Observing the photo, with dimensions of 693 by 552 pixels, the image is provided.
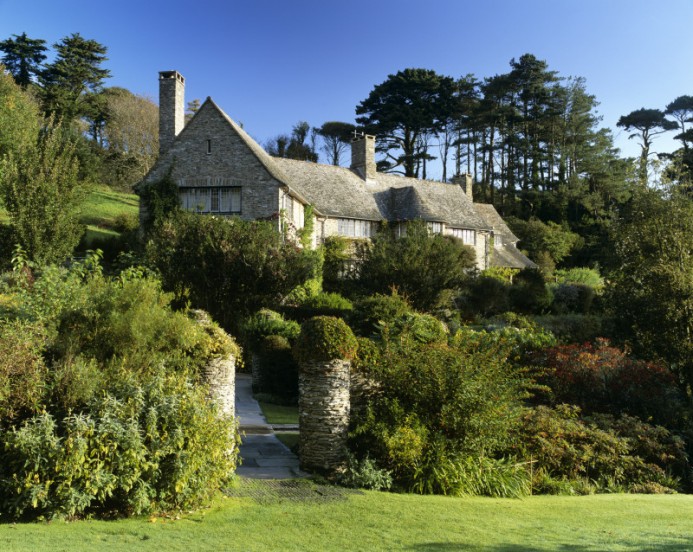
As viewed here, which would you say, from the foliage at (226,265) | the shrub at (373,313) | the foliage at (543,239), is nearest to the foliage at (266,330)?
the shrub at (373,313)

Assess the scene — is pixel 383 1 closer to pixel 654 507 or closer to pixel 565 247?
pixel 654 507

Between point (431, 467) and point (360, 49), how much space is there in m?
14.8

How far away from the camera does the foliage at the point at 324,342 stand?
968cm

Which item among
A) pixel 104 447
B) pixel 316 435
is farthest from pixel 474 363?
pixel 104 447

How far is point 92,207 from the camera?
1529 inches

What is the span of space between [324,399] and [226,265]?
12.5 meters

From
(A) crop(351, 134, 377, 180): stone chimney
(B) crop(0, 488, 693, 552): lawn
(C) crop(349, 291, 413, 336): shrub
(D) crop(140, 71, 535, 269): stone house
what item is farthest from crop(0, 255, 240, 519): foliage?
(A) crop(351, 134, 377, 180): stone chimney

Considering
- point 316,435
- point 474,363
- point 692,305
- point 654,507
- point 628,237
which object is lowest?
point 654,507

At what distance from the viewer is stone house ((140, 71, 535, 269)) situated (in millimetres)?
27422

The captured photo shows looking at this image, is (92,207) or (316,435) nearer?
(316,435)

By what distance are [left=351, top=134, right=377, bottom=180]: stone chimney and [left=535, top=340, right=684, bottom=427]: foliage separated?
82.9ft

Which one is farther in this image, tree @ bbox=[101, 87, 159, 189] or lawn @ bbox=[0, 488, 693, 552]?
tree @ bbox=[101, 87, 159, 189]

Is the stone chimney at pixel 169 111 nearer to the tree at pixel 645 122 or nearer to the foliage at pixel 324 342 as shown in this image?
the foliage at pixel 324 342

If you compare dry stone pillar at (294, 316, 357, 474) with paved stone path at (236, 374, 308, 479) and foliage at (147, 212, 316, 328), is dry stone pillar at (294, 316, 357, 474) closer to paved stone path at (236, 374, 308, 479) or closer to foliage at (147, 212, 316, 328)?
paved stone path at (236, 374, 308, 479)
